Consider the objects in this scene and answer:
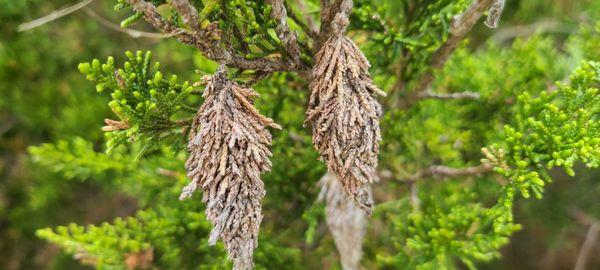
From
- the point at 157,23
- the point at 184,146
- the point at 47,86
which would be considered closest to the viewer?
the point at 157,23

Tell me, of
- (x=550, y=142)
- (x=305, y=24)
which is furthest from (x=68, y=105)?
(x=550, y=142)

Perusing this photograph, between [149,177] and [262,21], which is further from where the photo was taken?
[149,177]

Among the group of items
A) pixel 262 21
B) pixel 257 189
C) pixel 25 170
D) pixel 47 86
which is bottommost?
pixel 257 189

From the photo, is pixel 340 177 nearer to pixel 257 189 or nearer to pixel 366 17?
pixel 257 189

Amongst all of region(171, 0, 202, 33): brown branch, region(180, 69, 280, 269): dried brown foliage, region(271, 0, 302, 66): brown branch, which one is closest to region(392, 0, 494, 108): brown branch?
region(271, 0, 302, 66): brown branch

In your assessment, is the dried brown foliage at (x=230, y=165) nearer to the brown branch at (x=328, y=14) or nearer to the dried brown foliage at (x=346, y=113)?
the dried brown foliage at (x=346, y=113)

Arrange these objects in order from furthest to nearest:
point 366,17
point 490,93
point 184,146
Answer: point 490,93 → point 366,17 → point 184,146

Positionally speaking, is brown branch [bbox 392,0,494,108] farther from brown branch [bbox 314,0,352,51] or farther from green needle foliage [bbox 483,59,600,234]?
brown branch [bbox 314,0,352,51]

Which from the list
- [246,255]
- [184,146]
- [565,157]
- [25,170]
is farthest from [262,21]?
[25,170]
